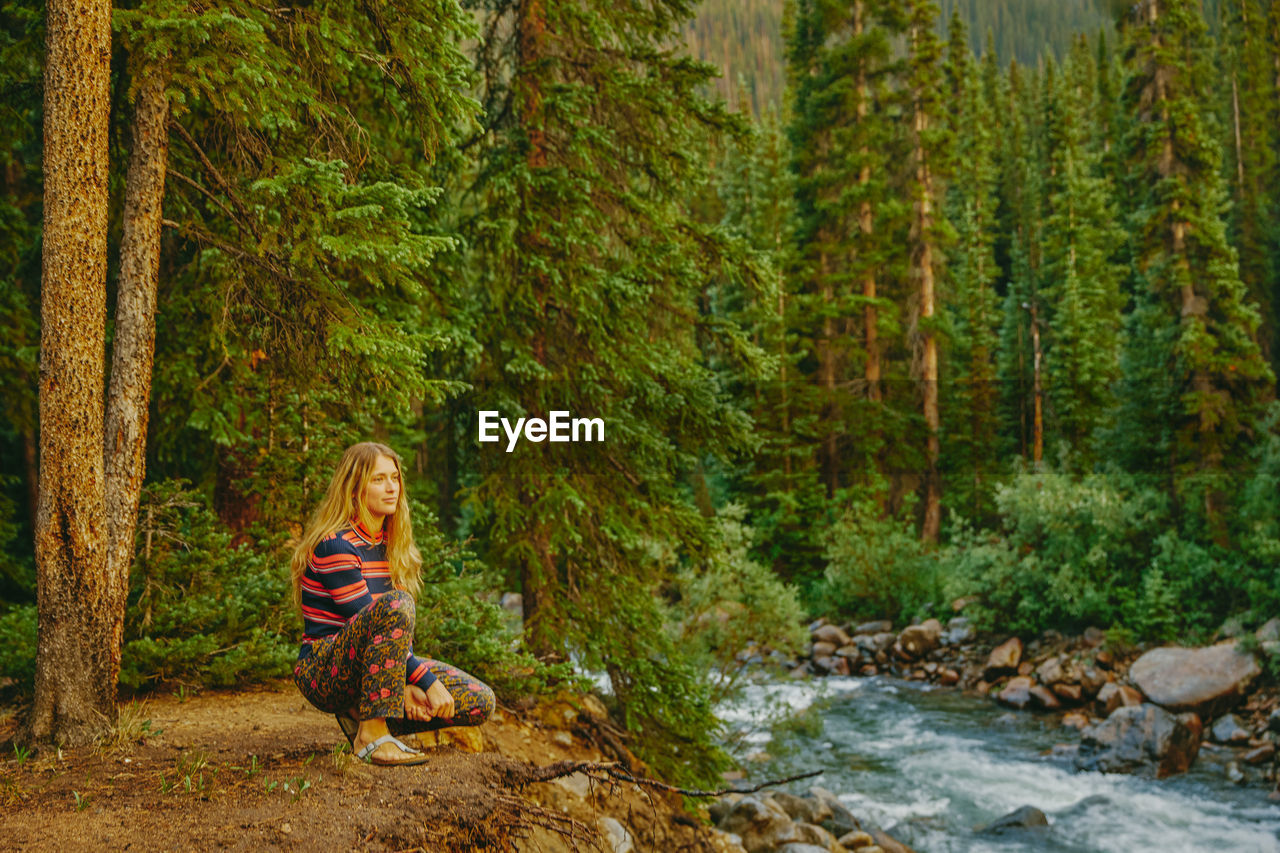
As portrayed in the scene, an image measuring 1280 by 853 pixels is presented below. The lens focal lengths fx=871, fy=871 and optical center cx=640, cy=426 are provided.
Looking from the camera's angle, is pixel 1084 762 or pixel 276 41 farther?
pixel 1084 762

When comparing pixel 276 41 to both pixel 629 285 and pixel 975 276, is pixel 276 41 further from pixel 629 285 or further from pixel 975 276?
pixel 975 276

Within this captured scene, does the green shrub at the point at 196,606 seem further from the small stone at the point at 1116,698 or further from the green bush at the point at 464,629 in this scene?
the small stone at the point at 1116,698

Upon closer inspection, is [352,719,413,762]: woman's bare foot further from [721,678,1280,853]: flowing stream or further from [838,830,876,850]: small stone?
[721,678,1280,853]: flowing stream

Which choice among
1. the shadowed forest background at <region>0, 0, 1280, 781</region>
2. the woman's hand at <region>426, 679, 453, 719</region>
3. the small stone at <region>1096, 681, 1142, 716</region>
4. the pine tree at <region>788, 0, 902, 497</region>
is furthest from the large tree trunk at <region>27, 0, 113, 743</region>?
the pine tree at <region>788, 0, 902, 497</region>

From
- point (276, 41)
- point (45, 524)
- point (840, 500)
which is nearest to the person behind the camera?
point (45, 524)

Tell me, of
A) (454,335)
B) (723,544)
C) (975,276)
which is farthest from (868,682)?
(975,276)

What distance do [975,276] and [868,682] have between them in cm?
2172

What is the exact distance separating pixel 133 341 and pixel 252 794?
2585 millimetres

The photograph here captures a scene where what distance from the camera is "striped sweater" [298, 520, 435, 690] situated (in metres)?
3.96

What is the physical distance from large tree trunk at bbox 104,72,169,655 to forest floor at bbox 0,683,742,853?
2.04ft

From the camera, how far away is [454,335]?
689cm

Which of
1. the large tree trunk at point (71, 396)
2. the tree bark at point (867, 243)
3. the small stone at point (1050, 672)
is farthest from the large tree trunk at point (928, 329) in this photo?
the large tree trunk at point (71, 396)

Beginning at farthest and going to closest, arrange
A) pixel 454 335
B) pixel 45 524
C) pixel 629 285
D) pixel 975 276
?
1. pixel 975 276
2. pixel 629 285
3. pixel 454 335
4. pixel 45 524

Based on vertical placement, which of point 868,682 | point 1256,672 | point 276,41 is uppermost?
point 276,41
